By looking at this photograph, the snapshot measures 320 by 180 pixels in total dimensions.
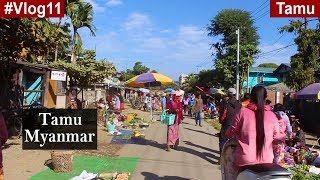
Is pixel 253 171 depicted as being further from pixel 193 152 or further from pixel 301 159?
pixel 193 152

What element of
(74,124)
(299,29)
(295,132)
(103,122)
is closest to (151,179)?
(74,124)

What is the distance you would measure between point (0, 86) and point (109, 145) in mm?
3920

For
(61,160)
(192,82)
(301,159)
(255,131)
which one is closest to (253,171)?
(255,131)

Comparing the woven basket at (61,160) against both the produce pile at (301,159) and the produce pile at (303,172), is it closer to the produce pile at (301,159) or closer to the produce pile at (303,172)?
the produce pile at (303,172)

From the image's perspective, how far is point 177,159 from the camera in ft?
35.1

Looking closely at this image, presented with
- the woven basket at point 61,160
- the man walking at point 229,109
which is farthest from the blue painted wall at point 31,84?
the man walking at point 229,109

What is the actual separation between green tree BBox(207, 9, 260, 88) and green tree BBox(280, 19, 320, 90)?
66.9ft

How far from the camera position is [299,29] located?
19.7m

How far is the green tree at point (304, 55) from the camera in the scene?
769 inches

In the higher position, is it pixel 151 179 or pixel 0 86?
pixel 0 86

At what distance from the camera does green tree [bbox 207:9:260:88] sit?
41469 millimetres

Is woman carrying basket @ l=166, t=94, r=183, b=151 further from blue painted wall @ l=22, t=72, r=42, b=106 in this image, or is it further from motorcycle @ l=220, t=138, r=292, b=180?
blue painted wall @ l=22, t=72, r=42, b=106

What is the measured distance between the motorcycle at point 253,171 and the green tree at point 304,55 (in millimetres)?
15249

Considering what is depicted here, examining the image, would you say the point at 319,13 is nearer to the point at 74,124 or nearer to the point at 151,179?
the point at 151,179
